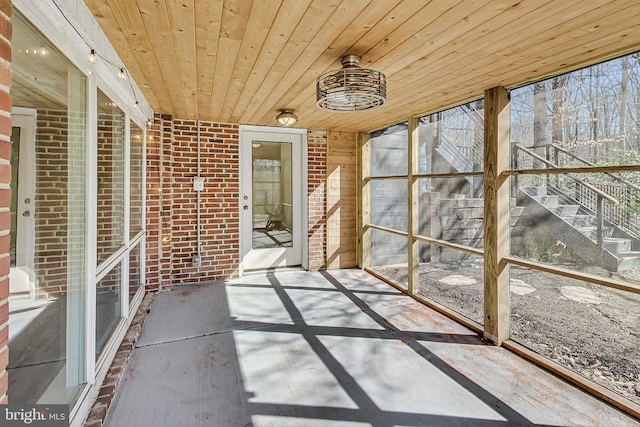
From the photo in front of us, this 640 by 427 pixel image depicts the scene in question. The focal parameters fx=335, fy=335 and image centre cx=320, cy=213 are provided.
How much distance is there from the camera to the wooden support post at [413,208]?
3965 millimetres

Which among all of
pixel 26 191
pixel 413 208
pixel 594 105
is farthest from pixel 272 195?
pixel 594 105

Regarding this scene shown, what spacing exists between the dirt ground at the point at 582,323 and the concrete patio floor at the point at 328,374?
0.95ft

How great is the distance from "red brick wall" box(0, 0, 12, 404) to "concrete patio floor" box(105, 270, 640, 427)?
1.00 m

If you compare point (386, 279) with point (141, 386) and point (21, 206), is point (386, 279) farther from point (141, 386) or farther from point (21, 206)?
point (21, 206)

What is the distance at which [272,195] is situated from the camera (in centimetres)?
484

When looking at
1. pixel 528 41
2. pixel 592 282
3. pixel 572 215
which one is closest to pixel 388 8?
pixel 528 41

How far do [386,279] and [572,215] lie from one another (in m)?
2.40

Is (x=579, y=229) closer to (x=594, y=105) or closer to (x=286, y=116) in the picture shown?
(x=594, y=105)

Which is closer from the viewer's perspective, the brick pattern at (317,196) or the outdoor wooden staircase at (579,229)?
the outdoor wooden staircase at (579,229)

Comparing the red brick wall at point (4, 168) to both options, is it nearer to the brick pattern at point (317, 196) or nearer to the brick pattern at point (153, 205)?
the brick pattern at point (153, 205)

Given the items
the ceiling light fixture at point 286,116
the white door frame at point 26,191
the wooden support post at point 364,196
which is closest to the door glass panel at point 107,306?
the white door frame at point 26,191

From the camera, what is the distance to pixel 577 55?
2.18 metres

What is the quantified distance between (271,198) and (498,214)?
2.99m

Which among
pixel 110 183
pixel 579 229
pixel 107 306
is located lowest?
pixel 107 306
